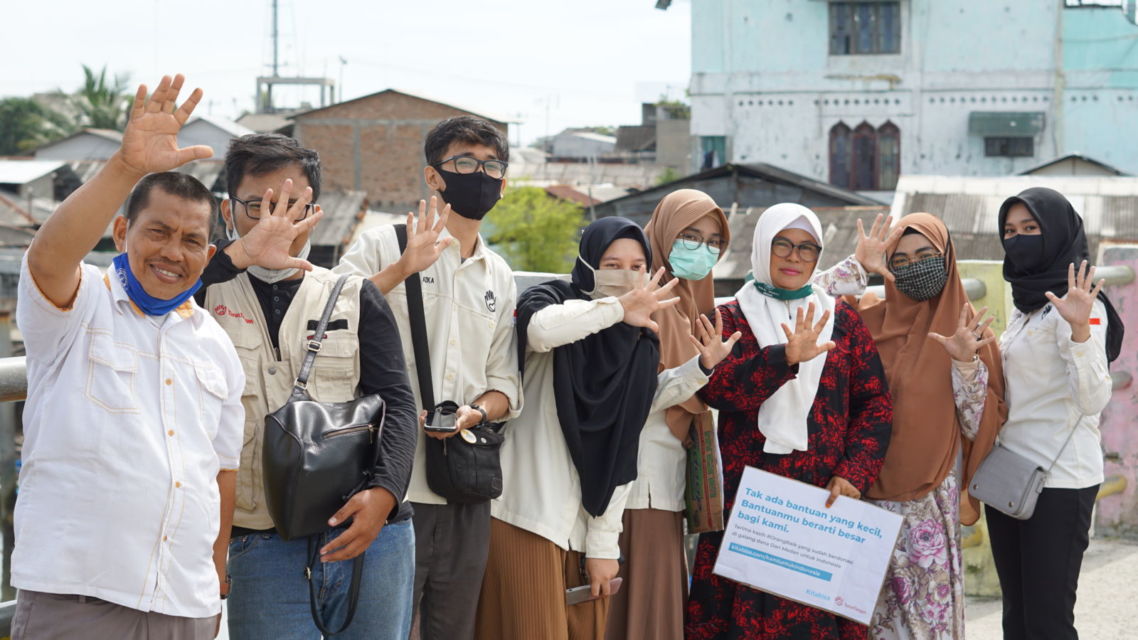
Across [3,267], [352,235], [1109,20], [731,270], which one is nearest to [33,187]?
[352,235]

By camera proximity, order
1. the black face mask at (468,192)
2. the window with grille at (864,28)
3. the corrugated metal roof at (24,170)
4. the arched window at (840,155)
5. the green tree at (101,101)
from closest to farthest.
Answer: the black face mask at (468,192) < the corrugated metal roof at (24,170) < the window with grille at (864,28) < the arched window at (840,155) < the green tree at (101,101)

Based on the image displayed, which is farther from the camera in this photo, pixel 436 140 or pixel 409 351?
pixel 436 140

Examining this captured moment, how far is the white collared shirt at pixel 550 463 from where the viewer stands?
10.4 ft

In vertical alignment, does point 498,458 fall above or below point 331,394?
below

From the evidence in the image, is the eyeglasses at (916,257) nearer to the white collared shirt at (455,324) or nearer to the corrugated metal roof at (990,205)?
the white collared shirt at (455,324)

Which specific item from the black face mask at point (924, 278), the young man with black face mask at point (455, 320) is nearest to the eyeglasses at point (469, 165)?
the young man with black face mask at point (455, 320)

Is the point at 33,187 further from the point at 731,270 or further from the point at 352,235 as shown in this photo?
the point at 731,270

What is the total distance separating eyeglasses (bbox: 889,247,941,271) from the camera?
12.6 ft

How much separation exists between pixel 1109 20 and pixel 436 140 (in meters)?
32.5

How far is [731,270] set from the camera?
19766 mm

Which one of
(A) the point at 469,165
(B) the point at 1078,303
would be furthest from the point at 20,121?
(B) the point at 1078,303

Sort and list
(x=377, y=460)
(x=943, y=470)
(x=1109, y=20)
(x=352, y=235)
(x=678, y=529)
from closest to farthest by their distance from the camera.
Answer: (x=377, y=460), (x=678, y=529), (x=943, y=470), (x=352, y=235), (x=1109, y=20)

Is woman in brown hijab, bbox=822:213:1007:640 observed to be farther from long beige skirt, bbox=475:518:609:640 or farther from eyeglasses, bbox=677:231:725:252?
long beige skirt, bbox=475:518:609:640

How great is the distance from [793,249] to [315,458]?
181 cm
